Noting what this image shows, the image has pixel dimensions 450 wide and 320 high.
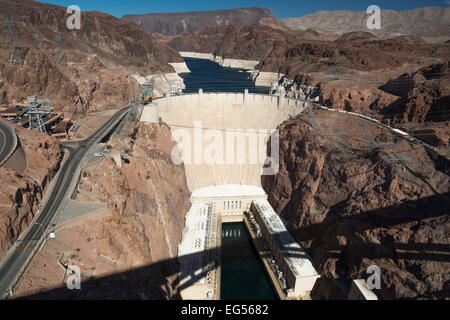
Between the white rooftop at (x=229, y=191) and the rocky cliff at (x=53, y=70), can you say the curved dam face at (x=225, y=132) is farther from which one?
the rocky cliff at (x=53, y=70)

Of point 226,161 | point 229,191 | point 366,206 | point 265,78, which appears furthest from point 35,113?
point 265,78

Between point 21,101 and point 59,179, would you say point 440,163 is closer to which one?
point 59,179

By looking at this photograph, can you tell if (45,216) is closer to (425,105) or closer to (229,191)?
(229,191)

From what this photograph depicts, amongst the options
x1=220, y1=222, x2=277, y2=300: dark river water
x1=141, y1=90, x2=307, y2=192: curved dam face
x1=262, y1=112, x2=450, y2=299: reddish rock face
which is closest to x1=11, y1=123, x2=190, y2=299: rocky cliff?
x1=220, y1=222, x2=277, y2=300: dark river water

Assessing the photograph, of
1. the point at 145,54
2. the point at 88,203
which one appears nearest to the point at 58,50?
the point at 88,203

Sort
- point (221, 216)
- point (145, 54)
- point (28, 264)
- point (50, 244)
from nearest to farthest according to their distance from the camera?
point (28, 264) → point (50, 244) → point (221, 216) → point (145, 54)

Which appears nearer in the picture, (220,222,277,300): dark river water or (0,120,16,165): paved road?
(0,120,16,165): paved road

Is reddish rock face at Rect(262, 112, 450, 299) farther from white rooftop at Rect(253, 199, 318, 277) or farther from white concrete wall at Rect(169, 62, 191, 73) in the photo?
white concrete wall at Rect(169, 62, 191, 73)

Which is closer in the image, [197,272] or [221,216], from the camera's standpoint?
[197,272]
